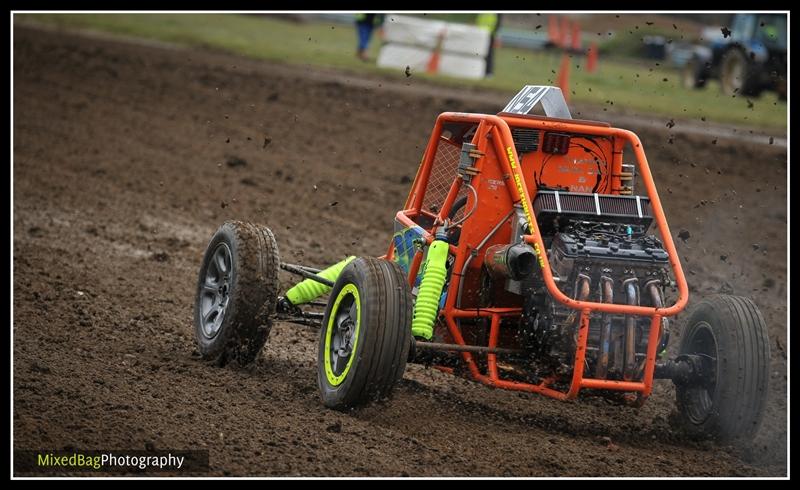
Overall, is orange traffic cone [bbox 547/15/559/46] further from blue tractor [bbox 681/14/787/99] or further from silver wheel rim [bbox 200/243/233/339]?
silver wheel rim [bbox 200/243/233/339]

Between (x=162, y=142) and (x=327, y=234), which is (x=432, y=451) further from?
(x=162, y=142)

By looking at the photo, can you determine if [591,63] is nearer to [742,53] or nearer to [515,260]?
[742,53]

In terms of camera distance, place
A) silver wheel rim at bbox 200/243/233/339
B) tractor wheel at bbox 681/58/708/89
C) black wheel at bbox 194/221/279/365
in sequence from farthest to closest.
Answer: tractor wheel at bbox 681/58/708/89 → silver wheel rim at bbox 200/243/233/339 → black wheel at bbox 194/221/279/365

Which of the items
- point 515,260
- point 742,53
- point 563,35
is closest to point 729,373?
point 515,260

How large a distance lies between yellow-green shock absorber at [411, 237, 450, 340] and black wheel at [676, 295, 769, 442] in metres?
1.42

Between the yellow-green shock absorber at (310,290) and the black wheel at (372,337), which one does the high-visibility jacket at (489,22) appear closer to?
the yellow-green shock absorber at (310,290)

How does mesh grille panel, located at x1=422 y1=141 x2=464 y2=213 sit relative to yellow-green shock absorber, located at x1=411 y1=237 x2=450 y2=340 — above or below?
above

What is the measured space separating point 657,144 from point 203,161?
714 centimetres

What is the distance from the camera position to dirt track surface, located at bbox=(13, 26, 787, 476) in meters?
5.79

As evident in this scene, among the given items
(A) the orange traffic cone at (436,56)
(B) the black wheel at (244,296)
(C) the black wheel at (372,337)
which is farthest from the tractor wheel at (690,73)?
(C) the black wheel at (372,337)

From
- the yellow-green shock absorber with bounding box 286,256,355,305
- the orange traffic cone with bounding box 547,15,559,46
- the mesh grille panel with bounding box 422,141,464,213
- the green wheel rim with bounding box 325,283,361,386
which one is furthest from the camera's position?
the orange traffic cone with bounding box 547,15,559,46

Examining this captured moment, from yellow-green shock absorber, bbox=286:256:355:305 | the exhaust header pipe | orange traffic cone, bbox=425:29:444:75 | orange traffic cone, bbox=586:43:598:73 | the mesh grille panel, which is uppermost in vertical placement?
orange traffic cone, bbox=586:43:598:73

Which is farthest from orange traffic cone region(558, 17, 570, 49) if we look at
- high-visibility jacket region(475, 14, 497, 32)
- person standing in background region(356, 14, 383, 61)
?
person standing in background region(356, 14, 383, 61)

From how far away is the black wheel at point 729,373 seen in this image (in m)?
6.05
